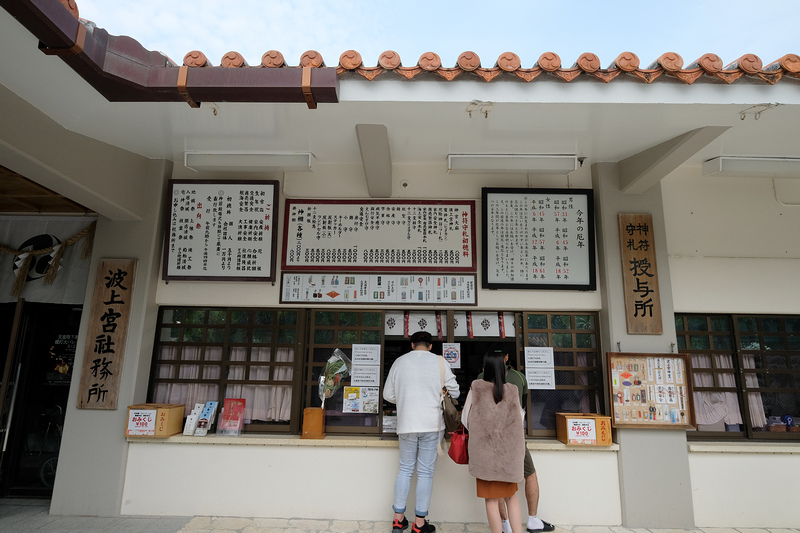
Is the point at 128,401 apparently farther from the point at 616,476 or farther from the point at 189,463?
the point at 616,476

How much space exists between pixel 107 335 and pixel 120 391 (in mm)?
565

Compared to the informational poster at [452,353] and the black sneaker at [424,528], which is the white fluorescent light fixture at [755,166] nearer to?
the informational poster at [452,353]

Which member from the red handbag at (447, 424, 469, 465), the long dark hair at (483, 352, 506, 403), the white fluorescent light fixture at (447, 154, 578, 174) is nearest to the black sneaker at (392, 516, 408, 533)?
the red handbag at (447, 424, 469, 465)

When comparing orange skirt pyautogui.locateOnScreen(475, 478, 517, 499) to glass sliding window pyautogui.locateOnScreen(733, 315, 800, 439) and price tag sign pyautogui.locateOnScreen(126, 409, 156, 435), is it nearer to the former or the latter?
glass sliding window pyautogui.locateOnScreen(733, 315, 800, 439)

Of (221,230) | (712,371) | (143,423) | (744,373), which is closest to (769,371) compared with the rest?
(744,373)

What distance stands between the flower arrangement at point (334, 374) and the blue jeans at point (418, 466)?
976mm

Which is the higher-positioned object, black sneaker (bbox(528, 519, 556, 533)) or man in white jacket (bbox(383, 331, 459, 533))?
man in white jacket (bbox(383, 331, 459, 533))

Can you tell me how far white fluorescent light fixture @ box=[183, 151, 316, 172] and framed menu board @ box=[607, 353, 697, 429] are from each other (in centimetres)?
350

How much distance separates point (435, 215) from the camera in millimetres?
4980

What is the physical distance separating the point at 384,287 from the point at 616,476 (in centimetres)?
282

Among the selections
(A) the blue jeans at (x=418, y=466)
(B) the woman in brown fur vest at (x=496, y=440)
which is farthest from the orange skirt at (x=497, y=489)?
(A) the blue jeans at (x=418, y=466)

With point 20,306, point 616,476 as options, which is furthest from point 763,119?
point 20,306

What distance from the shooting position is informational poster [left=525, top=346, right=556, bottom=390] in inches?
186

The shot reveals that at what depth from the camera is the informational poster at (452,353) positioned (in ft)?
15.8
